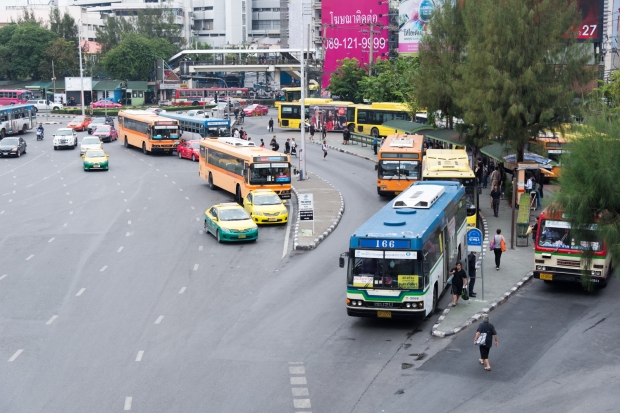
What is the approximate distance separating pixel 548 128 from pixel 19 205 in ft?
83.4

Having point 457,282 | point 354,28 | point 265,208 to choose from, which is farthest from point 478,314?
point 354,28

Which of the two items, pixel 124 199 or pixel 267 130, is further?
pixel 267 130

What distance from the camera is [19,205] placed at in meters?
41.4

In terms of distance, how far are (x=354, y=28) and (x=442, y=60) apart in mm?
61424

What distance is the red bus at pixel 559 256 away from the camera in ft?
82.1

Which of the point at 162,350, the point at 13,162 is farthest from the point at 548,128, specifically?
the point at 13,162

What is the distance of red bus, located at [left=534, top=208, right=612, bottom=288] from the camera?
25.0m

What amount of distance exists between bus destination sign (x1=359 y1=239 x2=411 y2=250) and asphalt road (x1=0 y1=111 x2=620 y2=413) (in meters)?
2.21

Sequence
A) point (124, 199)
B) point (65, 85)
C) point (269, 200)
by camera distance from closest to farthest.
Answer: point (269, 200) < point (124, 199) < point (65, 85)

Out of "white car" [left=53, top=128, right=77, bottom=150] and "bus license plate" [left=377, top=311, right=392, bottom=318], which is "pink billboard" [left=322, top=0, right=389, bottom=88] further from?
"bus license plate" [left=377, top=311, right=392, bottom=318]

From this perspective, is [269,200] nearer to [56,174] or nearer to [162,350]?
[162,350]

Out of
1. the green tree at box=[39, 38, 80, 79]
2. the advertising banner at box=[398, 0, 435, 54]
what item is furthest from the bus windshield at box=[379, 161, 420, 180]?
the green tree at box=[39, 38, 80, 79]

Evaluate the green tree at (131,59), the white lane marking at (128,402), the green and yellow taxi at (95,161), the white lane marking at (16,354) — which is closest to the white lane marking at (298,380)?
the white lane marking at (128,402)

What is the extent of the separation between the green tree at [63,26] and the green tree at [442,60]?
9716 cm
